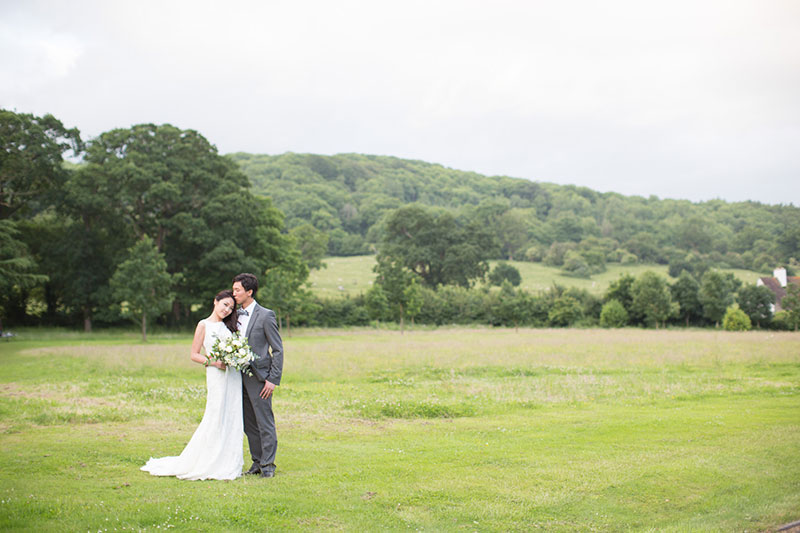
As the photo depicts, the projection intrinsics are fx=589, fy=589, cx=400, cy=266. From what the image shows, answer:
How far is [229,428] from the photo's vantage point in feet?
26.9

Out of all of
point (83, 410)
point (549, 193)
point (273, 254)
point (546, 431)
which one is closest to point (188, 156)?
point (273, 254)

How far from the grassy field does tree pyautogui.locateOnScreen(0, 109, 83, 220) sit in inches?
1104

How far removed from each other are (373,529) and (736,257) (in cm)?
12450

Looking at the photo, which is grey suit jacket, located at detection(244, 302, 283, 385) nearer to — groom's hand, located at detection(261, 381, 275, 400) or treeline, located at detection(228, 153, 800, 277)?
groom's hand, located at detection(261, 381, 275, 400)

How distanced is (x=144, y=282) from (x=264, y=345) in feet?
114

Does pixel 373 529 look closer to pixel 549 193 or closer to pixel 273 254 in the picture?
pixel 273 254

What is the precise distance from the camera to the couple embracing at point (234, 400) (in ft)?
26.5

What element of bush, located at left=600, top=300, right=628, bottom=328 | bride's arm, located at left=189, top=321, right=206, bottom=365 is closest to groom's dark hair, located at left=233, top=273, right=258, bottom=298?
bride's arm, located at left=189, top=321, right=206, bottom=365

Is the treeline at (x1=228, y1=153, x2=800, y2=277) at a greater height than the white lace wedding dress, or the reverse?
the treeline at (x1=228, y1=153, x2=800, y2=277)

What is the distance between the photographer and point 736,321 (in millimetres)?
54312

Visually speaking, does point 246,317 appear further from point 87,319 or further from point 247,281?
point 87,319

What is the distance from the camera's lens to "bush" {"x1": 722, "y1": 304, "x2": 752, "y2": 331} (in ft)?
178

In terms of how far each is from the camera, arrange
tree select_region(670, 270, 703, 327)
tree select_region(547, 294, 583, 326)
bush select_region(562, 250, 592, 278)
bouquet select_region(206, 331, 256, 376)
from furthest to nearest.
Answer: bush select_region(562, 250, 592, 278), tree select_region(547, 294, 583, 326), tree select_region(670, 270, 703, 327), bouquet select_region(206, 331, 256, 376)

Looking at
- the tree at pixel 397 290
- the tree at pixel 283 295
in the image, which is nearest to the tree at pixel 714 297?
the tree at pixel 397 290
